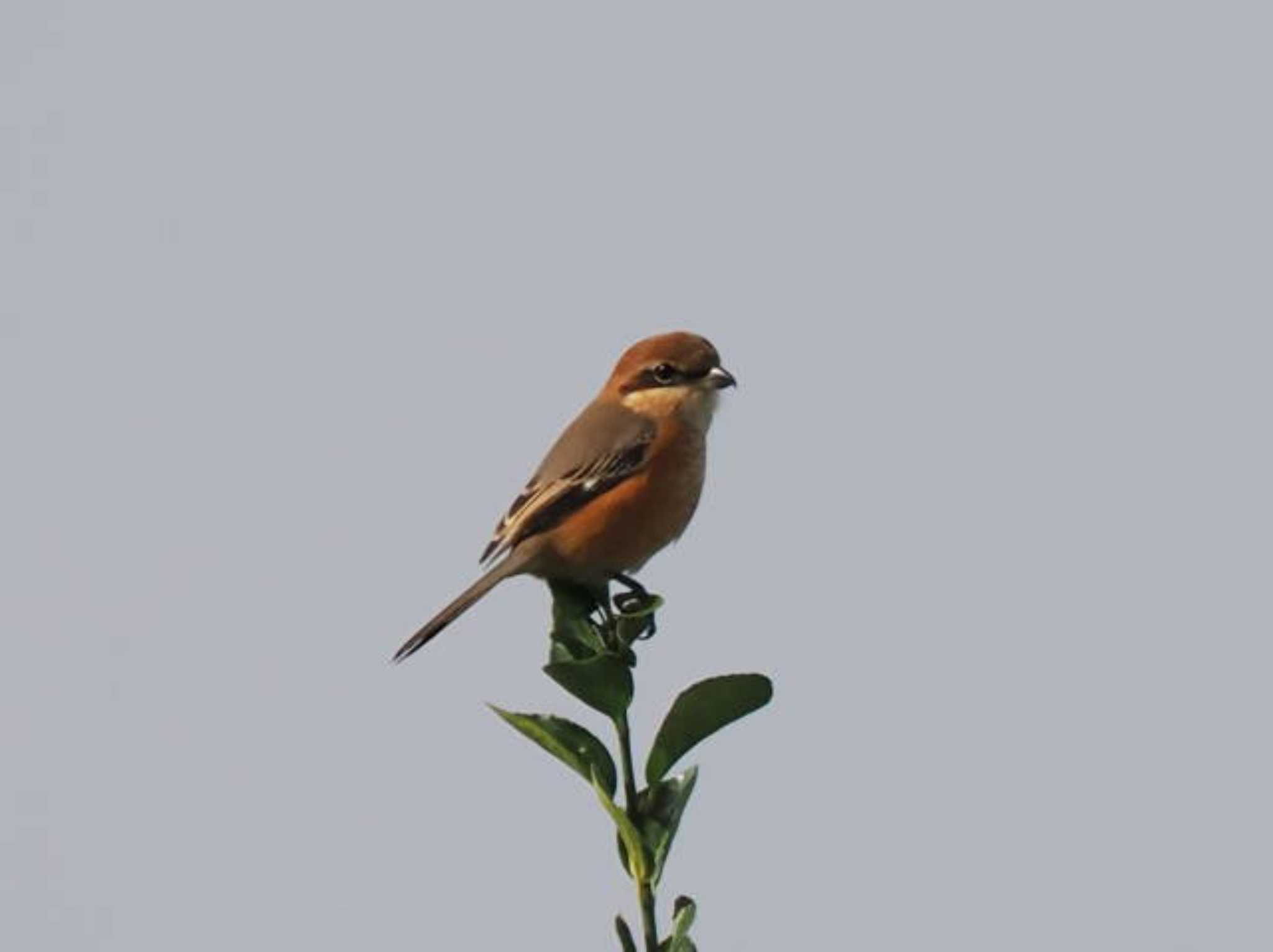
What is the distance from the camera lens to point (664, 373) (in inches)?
205

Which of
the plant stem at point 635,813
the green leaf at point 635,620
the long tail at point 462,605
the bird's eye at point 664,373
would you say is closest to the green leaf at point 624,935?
the plant stem at point 635,813

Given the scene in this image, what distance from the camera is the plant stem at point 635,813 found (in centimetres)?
212

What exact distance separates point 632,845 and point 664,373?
3054mm

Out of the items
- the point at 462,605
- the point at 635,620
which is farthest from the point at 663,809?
the point at 462,605

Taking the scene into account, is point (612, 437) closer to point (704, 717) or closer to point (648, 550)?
point (648, 550)

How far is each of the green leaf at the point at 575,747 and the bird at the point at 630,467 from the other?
2419 mm

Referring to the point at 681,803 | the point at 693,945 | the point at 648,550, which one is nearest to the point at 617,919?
the point at 693,945

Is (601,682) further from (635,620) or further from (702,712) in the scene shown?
(635,620)

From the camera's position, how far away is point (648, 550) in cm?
514

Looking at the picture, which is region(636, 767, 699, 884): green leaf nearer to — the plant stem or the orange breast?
the plant stem

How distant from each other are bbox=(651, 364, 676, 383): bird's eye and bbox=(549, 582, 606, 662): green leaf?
2291 mm

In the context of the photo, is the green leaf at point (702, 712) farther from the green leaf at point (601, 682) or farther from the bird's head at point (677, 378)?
the bird's head at point (677, 378)

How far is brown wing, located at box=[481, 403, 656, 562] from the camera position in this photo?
4887 mm

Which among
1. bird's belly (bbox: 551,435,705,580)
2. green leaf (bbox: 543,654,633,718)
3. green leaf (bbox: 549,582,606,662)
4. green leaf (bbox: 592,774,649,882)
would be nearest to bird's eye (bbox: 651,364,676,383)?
bird's belly (bbox: 551,435,705,580)
